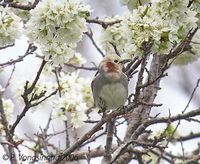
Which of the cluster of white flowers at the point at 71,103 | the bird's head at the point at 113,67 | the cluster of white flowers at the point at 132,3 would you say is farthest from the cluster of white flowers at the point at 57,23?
the cluster of white flowers at the point at 71,103

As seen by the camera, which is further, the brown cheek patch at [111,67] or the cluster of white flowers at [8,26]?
the cluster of white flowers at [8,26]

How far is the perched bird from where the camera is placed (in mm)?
2434

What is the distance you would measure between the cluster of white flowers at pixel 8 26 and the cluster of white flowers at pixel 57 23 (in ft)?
1.05

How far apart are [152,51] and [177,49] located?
0.17 metres

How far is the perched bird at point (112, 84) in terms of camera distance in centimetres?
243

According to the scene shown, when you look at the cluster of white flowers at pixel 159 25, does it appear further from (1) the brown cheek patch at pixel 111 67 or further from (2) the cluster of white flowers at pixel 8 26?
(2) the cluster of white flowers at pixel 8 26

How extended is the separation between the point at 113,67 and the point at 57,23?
348 mm

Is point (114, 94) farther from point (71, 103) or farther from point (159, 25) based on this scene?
point (71, 103)

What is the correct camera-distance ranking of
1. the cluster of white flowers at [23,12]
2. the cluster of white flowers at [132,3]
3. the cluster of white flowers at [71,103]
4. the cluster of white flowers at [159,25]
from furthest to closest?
the cluster of white flowers at [71,103] < the cluster of white flowers at [23,12] < the cluster of white flowers at [132,3] < the cluster of white flowers at [159,25]

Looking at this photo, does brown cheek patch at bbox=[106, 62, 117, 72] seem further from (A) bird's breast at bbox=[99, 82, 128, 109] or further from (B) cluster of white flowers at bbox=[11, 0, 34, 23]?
(B) cluster of white flowers at bbox=[11, 0, 34, 23]

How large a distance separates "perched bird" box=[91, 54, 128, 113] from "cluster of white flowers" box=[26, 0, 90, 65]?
198 mm

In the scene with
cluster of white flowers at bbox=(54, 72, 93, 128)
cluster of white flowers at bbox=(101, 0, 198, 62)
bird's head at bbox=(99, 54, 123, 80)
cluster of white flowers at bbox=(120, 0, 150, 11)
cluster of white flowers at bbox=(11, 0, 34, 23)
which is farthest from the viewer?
cluster of white flowers at bbox=(54, 72, 93, 128)

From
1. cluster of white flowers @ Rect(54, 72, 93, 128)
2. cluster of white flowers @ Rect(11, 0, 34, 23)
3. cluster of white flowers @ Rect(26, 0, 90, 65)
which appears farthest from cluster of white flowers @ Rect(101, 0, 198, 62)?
cluster of white flowers @ Rect(54, 72, 93, 128)

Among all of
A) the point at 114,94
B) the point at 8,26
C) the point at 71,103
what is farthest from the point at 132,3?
the point at 71,103
